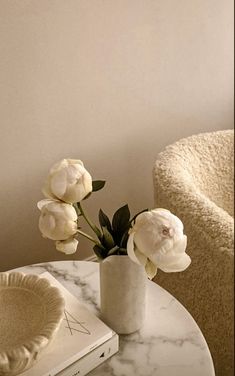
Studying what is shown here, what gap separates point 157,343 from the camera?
3.07 feet

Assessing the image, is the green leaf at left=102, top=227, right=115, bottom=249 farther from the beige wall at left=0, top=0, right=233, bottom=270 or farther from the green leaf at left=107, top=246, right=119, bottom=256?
the beige wall at left=0, top=0, right=233, bottom=270

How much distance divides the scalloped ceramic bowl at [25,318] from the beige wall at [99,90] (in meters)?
0.37

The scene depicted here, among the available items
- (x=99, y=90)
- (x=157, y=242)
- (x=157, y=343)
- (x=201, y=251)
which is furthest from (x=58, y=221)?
(x=99, y=90)

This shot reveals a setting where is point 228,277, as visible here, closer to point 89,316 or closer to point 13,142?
point 89,316

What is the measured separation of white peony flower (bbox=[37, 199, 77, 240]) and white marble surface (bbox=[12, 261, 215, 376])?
0.82 feet

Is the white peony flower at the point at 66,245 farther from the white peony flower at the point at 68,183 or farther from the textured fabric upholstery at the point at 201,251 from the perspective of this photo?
the textured fabric upholstery at the point at 201,251

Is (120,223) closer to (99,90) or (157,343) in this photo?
(157,343)

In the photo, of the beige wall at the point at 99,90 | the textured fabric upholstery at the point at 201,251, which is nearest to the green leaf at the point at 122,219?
the textured fabric upholstery at the point at 201,251

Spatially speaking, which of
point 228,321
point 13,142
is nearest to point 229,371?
point 228,321

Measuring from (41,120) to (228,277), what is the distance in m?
0.57

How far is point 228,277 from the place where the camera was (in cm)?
108

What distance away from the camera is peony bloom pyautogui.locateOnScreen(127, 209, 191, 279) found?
764 mm

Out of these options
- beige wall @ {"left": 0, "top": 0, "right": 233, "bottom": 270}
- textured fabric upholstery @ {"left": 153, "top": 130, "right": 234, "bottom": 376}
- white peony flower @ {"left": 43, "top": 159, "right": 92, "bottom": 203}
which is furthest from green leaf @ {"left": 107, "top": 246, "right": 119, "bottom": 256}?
beige wall @ {"left": 0, "top": 0, "right": 233, "bottom": 270}

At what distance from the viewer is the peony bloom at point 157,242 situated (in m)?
0.76
